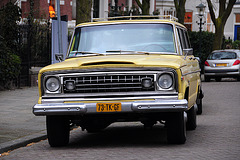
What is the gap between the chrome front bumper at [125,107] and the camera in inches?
321

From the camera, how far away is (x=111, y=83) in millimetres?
8391

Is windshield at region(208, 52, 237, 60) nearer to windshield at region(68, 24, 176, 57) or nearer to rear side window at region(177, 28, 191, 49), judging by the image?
rear side window at region(177, 28, 191, 49)

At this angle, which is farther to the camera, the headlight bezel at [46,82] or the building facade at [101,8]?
the building facade at [101,8]

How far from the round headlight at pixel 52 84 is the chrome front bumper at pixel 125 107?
274 mm

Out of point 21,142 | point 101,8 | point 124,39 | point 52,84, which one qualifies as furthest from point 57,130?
point 101,8

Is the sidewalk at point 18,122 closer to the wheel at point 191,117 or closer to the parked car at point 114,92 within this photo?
the parked car at point 114,92

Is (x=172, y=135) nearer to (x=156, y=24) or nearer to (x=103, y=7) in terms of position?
(x=156, y=24)

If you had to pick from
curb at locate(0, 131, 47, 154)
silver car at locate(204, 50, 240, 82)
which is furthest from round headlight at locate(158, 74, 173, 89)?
silver car at locate(204, 50, 240, 82)

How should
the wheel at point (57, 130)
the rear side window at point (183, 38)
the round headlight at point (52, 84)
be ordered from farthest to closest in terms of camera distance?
1. the rear side window at point (183, 38)
2. the wheel at point (57, 130)
3. the round headlight at point (52, 84)

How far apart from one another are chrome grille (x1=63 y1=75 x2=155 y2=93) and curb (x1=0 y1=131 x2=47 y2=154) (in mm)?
1420

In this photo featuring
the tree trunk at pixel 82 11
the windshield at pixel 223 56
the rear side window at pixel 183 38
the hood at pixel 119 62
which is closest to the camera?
the hood at pixel 119 62

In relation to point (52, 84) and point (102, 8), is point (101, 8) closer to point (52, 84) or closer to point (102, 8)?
point (102, 8)

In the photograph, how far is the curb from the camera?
890 cm

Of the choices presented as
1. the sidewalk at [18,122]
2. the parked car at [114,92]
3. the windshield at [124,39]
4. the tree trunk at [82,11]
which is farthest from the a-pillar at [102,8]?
the parked car at [114,92]
